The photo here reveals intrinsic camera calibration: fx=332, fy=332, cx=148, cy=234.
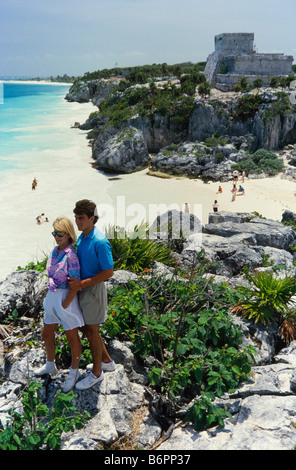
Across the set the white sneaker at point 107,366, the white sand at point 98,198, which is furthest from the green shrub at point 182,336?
the white sand at point 98,198

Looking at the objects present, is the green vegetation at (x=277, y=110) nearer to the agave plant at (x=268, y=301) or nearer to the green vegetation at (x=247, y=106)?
the green vegetation at (x=247, y=106)

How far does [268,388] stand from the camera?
12.8 ft

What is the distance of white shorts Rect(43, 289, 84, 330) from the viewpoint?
3.52m

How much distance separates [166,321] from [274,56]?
58.8 meters

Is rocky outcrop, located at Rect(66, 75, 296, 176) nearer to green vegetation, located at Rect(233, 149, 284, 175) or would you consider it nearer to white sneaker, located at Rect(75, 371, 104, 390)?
green vegetation, located at Rect(233, 149, 284, 175)

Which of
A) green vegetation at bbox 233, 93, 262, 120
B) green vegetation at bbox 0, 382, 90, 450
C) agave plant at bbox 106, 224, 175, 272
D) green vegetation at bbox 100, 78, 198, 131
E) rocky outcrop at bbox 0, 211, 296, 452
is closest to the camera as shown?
green vegetation at bbox 0, 382, 90, 450

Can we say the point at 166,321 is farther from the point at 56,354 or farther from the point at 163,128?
the point at 163,128

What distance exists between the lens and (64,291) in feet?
11.6

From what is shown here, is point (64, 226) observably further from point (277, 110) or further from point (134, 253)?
point (277, 110)

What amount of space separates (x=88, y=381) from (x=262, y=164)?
29858mm

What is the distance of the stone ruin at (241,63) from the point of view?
50812mm

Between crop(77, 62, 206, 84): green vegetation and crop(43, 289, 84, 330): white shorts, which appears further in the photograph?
crop(77, 62, 206, 84): green vegetation

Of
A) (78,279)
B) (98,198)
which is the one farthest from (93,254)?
(98,198)

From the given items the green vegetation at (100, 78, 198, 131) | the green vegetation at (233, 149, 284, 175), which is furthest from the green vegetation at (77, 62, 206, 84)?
the green vegetation at (233, 149, 284, 175)
